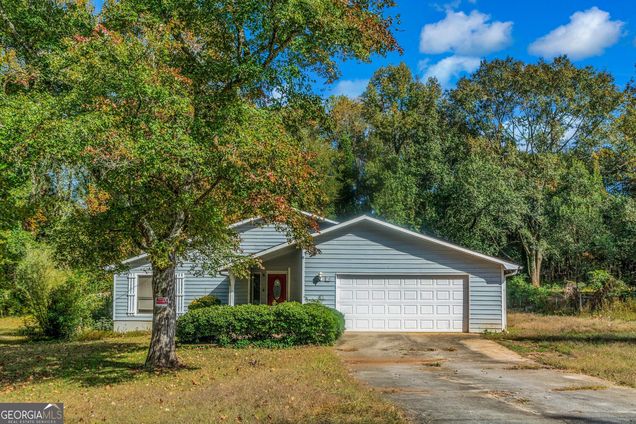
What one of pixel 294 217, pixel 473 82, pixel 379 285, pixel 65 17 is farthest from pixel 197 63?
pixel 473 82

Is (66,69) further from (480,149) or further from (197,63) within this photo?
(480,149)

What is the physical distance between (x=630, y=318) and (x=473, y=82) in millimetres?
22031

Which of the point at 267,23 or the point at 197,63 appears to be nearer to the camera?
the point at 267,23

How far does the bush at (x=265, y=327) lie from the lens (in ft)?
54.0

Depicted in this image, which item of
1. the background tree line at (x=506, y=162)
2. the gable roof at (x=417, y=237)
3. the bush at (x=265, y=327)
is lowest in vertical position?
the bush at (x=265, y=327)

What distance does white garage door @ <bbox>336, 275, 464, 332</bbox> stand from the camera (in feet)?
66.9

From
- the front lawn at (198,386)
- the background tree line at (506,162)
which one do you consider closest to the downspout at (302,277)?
the front lawn at (198,386)

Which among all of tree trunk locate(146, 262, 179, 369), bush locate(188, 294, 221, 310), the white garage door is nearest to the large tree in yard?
tree trunk locate(146, 262, 179, 369)

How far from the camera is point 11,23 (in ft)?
43.4

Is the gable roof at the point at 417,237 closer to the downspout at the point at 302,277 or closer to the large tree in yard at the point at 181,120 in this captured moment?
the downspout at the point at 302,277

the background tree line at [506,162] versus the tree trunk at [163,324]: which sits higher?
the background tree line at [506,162]

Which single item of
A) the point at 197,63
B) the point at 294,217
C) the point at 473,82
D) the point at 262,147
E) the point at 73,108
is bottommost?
the point at 294,217

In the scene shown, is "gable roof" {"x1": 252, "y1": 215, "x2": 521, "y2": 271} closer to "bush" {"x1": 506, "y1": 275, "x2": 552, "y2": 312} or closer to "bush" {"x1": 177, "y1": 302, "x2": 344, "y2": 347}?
"bush" {"x1": 177, "y1": 302, "x2": 344, "y2": 347}

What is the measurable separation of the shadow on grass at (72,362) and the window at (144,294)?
395 cm
